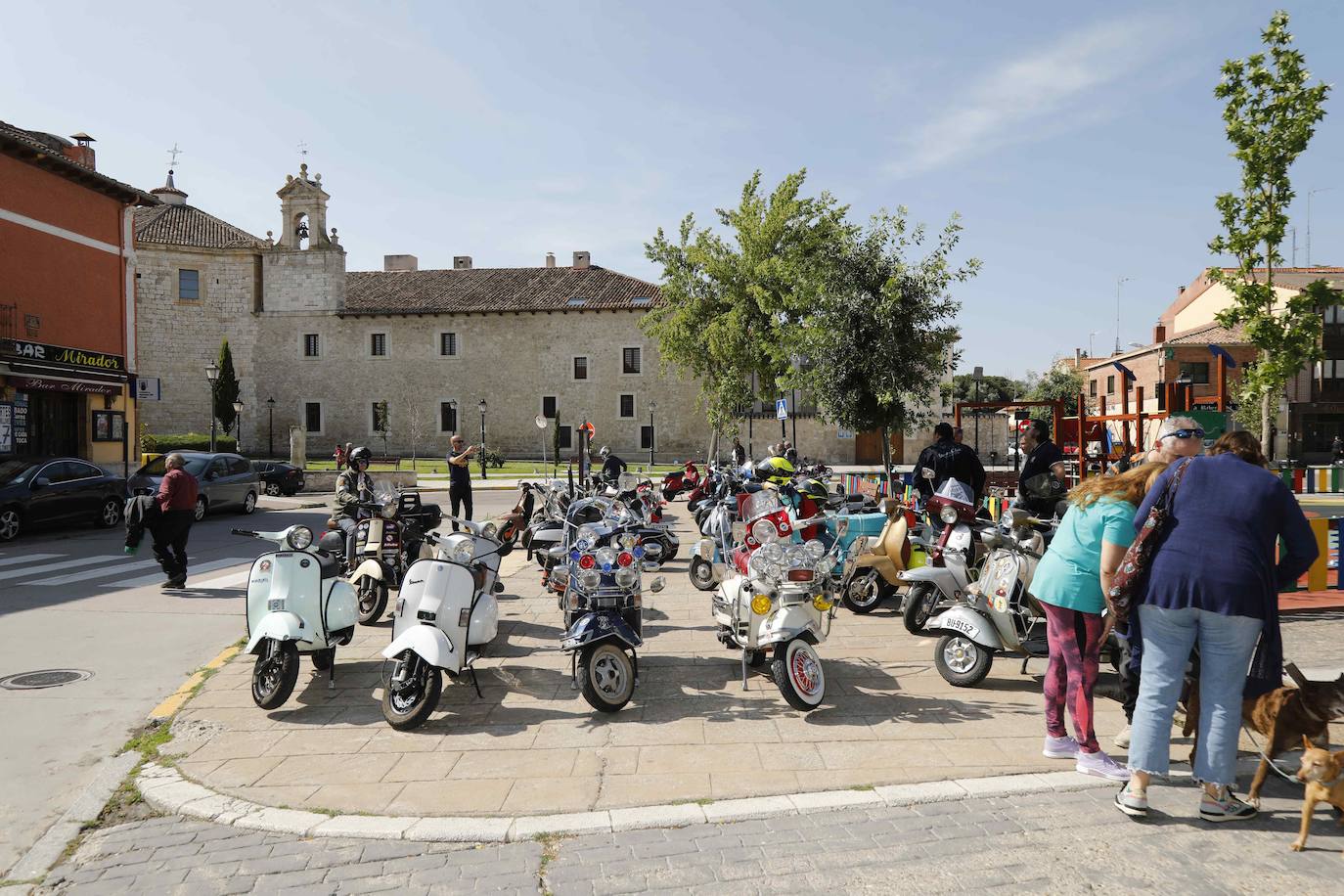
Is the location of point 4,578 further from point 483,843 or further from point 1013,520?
point 1013,520

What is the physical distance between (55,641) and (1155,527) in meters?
8.64

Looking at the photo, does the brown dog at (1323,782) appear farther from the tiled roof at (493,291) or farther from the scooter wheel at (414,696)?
the tiled roof at (493,291)

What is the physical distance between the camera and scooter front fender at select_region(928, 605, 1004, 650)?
19.9 ft

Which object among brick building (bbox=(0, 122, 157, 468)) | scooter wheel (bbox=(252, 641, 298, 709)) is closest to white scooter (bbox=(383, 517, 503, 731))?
scooter wheel (bbox=(252, 641, 298, 709))

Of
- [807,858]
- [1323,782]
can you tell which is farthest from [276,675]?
[1323,782]

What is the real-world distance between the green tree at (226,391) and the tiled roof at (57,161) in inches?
882

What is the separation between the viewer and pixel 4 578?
36.3 feet

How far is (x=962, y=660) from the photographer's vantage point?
6.23m

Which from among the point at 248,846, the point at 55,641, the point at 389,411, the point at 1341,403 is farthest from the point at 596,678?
the point at 1341,403

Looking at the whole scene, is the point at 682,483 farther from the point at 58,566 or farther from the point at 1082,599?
the point at 1082,599

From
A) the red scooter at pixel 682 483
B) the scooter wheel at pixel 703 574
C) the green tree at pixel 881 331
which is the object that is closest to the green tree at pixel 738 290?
the red scooter at pixel 682 483

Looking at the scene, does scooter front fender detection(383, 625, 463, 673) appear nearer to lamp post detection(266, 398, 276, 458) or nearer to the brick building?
the brick building

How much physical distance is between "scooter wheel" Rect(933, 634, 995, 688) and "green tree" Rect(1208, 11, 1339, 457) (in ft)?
32.6

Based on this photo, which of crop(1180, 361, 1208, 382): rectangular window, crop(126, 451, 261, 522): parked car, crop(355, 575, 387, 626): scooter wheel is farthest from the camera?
crop(1180, 361, 1208, 382): rectangular window
